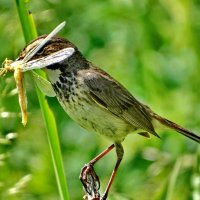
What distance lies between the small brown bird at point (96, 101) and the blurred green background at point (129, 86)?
37 cm

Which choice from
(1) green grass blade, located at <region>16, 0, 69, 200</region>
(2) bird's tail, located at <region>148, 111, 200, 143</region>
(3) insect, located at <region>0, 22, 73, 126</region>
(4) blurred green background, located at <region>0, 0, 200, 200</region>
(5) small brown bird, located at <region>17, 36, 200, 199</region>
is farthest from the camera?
(4) blurred green background, located at <region>0, 0, 200, 200</region>

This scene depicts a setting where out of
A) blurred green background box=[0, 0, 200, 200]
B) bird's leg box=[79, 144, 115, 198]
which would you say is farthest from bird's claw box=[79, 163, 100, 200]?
blurred green background box=[0, 0, 200, 200]

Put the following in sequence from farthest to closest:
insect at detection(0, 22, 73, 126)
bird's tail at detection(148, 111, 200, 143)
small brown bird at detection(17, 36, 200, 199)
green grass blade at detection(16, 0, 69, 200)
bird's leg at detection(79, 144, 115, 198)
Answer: bird's tail at detection(148, 111, 200, 143) < small brown bird at detection(17, 36, 200, 199) < bird's leg at detection(79, 144, 115, 198) < insect at detection(0, 22, 73, 126) < green grass blade at detection(16, 0, 69, 200)

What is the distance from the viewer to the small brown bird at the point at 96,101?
4781mm

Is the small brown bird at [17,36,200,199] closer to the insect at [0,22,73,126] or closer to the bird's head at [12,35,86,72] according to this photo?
the bird's head at [12,35,86,72]

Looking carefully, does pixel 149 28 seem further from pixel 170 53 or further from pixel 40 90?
pixel 40 90

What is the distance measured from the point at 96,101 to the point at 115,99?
25 cm

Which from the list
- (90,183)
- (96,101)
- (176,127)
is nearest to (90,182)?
(90,183)

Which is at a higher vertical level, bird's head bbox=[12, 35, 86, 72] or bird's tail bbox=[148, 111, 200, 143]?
bird's head bbox=[12, 35, 86, 72]

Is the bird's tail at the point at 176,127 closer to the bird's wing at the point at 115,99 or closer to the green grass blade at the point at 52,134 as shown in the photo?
the bird's wing at the point at 115,99

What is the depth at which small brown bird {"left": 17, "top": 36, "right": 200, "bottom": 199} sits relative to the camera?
15.7 feet

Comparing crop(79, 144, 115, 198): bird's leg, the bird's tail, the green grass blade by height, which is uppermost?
the green grass blade

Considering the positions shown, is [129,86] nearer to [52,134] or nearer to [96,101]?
[96,101]

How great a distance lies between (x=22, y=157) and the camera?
253 inches
